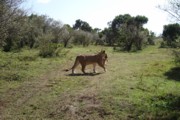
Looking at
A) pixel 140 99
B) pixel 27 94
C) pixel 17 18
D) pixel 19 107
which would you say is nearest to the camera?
pixel 19 107

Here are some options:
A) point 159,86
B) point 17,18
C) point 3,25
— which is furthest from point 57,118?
point 17,18

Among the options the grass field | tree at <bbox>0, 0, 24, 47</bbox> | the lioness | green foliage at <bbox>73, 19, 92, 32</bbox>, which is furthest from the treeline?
green foliage at <bbox>73, 19, 92, 32</bbox>

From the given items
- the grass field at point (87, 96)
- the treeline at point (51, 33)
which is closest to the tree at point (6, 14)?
the treeline at point (51, 33)

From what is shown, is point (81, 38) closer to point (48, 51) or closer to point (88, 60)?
point (48, 51)

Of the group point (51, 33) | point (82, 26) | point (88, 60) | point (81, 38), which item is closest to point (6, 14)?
point (88, 60)

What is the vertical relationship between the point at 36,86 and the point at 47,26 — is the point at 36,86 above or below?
below

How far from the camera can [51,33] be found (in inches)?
1845

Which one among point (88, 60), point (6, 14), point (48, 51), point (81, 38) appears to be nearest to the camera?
point (6, 14)

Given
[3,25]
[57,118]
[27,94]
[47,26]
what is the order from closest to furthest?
1. [57,118]
2. [27,94]
3. [3,25]
4. [47,26]

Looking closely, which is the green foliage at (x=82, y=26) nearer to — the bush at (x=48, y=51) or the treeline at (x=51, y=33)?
the treeline at (x=51, y=33)

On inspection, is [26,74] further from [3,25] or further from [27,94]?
[27,94]

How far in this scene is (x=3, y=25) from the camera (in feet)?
53.2

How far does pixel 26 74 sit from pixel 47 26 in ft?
114

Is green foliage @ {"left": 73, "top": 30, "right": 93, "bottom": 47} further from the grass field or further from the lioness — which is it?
the grass field
